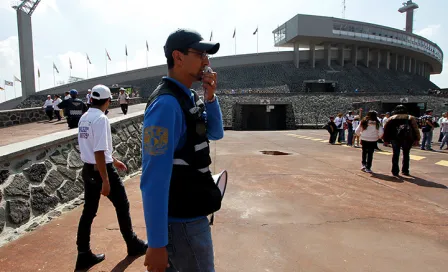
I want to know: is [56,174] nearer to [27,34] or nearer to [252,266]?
[252,266]

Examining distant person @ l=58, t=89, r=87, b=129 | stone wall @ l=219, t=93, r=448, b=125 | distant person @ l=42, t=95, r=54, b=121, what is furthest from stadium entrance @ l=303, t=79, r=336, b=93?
distant person @ l=58, t=89, r=87, b=129

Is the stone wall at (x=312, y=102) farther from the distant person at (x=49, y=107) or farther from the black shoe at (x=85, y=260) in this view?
the black shoe at (x=85, y=260)

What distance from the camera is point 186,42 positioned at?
150 centimetres

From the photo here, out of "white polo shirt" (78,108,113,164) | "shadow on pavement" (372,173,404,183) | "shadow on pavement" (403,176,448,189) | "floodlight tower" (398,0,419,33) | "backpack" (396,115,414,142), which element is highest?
"floodlight tower" (398,0,419,33)

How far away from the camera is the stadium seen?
105 ft

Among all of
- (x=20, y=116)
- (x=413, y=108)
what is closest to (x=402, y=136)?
→ (x=20, y=116)

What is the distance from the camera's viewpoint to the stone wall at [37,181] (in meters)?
3.24

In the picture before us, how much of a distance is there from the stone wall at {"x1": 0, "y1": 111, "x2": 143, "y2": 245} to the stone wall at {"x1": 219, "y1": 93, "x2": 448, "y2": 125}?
22410 millimetres

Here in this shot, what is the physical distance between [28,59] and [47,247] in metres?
44.4

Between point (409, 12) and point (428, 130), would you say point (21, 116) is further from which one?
point (409, 12)

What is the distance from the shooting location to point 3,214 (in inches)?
124

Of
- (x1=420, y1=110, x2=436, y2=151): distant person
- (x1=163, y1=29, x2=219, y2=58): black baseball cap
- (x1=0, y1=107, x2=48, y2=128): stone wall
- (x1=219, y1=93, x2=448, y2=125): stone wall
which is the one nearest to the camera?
(x1=163, y1=29, x2=219, y2=58): black baseball cap

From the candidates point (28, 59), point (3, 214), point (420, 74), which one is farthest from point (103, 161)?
point (420, 74)

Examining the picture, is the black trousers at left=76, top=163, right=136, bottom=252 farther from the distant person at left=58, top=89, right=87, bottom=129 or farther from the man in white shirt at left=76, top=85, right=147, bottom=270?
the distant person at left=58, top=89, right=87, bottom=129
